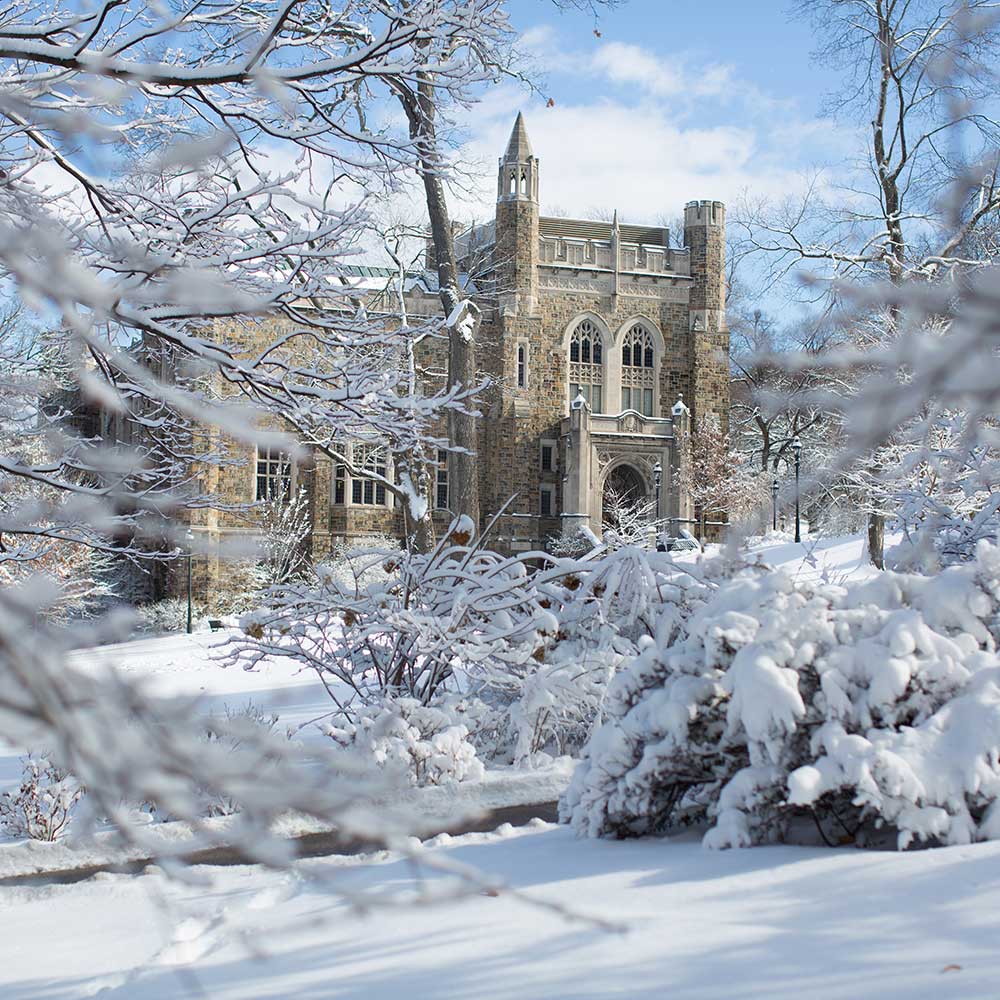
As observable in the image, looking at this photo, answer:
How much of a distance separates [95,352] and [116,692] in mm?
3748

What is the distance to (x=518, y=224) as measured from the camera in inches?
1271

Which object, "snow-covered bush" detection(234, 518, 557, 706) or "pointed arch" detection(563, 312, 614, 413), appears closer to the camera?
"snow-covered bush" detection(234, 518, 557, 706)

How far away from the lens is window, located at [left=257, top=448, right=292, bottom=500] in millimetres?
29375

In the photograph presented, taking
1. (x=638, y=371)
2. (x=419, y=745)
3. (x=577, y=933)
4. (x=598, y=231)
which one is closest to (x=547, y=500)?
(x=638, y=371)

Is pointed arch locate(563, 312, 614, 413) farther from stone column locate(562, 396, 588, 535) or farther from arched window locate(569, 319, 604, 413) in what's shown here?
stone column locate(562, 396, 588, 535)

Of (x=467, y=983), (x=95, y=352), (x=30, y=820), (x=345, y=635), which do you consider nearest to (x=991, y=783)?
(x=467, y=983)

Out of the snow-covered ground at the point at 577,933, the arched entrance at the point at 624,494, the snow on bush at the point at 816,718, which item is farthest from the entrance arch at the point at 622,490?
the snow-covered ground at the point at 577,933

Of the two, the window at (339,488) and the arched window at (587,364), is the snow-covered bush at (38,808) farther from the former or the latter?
the arched window at (587,364)

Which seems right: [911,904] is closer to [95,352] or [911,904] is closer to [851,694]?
[851,694]

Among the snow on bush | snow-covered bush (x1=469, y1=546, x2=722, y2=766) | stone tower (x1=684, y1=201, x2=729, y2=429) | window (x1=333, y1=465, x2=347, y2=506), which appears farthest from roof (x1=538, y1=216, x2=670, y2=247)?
the snow on bush

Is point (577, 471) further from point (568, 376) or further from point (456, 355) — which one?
point (456, 355)

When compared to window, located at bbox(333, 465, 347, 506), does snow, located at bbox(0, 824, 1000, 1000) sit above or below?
below

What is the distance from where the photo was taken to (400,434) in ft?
19.9

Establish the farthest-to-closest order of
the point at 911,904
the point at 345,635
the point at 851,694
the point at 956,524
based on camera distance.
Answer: the point at 956,524 → the point at 345,635 → the point at 851,694 → the point at 911,904
